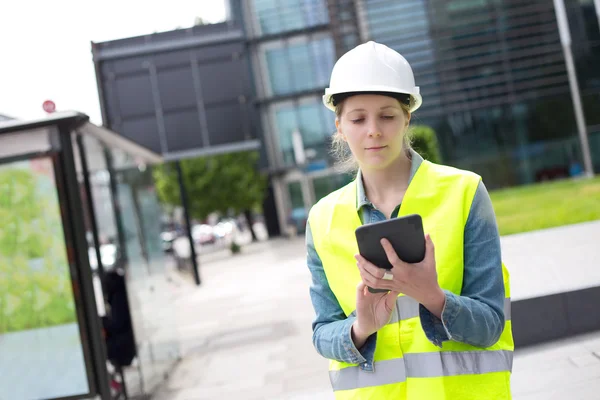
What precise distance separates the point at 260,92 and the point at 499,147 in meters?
13.4

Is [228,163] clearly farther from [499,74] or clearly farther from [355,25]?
[499,74]

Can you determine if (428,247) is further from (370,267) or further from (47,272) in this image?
(47,272)

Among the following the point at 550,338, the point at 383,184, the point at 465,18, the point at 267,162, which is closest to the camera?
the point at 383,184

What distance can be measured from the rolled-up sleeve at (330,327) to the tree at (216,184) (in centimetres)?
3623

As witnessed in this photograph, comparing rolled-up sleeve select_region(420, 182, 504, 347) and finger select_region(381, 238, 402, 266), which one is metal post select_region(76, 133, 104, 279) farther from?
finger select_region(381, 238, 402, 266)

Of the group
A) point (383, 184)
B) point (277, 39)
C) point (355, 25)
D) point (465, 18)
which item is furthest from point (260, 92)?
point (383, 184)

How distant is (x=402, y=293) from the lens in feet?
5.91

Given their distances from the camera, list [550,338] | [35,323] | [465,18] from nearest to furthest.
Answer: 1. [550,338]
2. [35,323]
3. [465,18]

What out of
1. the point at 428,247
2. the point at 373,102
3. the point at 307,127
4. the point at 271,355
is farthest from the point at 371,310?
the point at 307,127

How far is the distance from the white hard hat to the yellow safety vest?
0.86 feet

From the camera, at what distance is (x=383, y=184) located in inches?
80.4

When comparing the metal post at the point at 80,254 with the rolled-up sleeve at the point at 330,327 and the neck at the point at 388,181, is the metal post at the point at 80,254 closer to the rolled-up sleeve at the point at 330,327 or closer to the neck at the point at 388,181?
the rolled-up sleeve at the point at 330,327

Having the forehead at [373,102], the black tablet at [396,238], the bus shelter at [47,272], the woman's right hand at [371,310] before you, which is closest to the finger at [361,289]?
the woman's right hand at [371,310]

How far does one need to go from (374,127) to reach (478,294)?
54 cm
